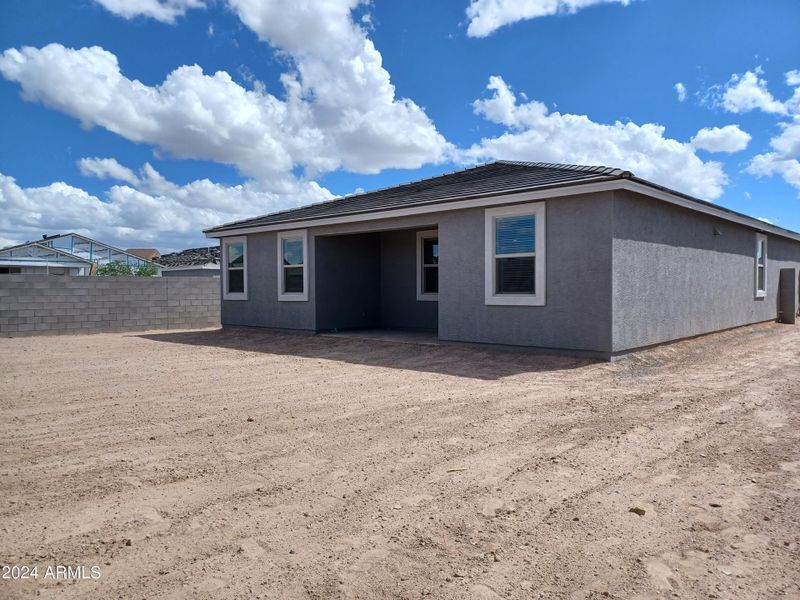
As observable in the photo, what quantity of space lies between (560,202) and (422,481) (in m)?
6.47

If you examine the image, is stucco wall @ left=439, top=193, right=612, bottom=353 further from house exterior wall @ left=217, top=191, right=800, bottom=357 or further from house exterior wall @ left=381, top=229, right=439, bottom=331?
house exterior wall @ left=381, top=229, right=439, bottom=331

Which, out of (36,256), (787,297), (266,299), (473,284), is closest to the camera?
(473,284)

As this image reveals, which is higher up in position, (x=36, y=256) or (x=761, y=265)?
(x=36, y=256)

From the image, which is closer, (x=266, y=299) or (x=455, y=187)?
(x=455, y=187)

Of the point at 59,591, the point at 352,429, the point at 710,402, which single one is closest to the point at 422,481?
the point at 352,429

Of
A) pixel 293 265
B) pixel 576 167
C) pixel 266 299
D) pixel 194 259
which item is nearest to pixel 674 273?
pixel 576 167

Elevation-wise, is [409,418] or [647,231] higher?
[647,231]

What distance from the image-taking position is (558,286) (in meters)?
9.25

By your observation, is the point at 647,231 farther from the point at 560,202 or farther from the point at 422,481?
the point at 422,481

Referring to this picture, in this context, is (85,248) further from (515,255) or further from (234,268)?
(515,255)

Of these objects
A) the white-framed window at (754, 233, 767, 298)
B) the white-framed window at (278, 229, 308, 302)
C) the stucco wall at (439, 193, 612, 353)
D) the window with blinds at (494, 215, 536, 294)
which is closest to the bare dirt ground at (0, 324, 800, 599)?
the stucco wall at (439, 193, 612, 353)

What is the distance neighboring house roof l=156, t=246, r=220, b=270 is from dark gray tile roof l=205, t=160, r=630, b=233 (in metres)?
23.7

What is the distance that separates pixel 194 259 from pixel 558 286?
40.3 metres

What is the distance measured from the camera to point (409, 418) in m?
5.69
